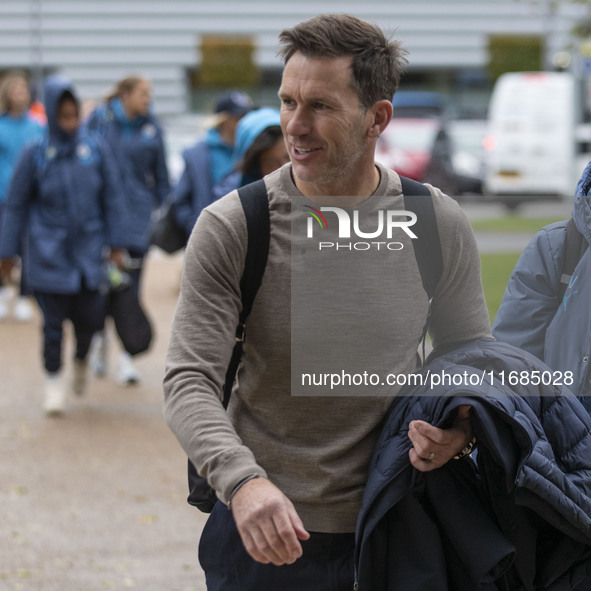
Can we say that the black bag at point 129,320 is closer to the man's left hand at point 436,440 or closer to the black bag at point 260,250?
the black bag at point 260,250

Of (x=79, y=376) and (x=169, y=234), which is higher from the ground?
(x=169, y=234)

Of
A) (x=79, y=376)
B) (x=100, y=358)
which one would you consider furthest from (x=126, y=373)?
(x=79, y=376)

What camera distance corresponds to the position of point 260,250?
8.16 feet

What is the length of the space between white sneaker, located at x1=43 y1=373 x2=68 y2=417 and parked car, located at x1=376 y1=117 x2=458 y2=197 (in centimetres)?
1733

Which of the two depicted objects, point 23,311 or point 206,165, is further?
point 23,311

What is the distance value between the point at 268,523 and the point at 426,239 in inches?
29.0

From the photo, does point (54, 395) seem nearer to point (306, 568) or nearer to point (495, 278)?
point (495, 278)

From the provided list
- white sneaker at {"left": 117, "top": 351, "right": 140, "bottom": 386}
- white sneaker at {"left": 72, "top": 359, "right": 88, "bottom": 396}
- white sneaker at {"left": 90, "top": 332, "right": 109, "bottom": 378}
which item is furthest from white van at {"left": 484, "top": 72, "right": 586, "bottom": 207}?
white sneaker at {"left": 72, "top": 359, "right": 88, "bottom": 396}

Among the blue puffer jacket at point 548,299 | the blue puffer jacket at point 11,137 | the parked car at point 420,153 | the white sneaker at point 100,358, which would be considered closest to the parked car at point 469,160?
the parked car at point 420,153

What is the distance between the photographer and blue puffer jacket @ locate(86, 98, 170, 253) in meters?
9.67

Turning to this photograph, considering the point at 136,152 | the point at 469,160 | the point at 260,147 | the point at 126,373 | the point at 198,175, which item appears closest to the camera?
the point at 260,147

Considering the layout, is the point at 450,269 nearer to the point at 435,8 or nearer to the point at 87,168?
the point at 87,168

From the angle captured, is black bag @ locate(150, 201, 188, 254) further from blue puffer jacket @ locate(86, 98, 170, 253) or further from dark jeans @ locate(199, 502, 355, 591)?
dark jeans @ locate(199, 502, 355, 591)

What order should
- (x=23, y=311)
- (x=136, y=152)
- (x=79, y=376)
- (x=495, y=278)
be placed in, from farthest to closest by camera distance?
(x=23, y=311)
(x=136, y=152)
(x=79, y=376)
(x=495, y=278)
